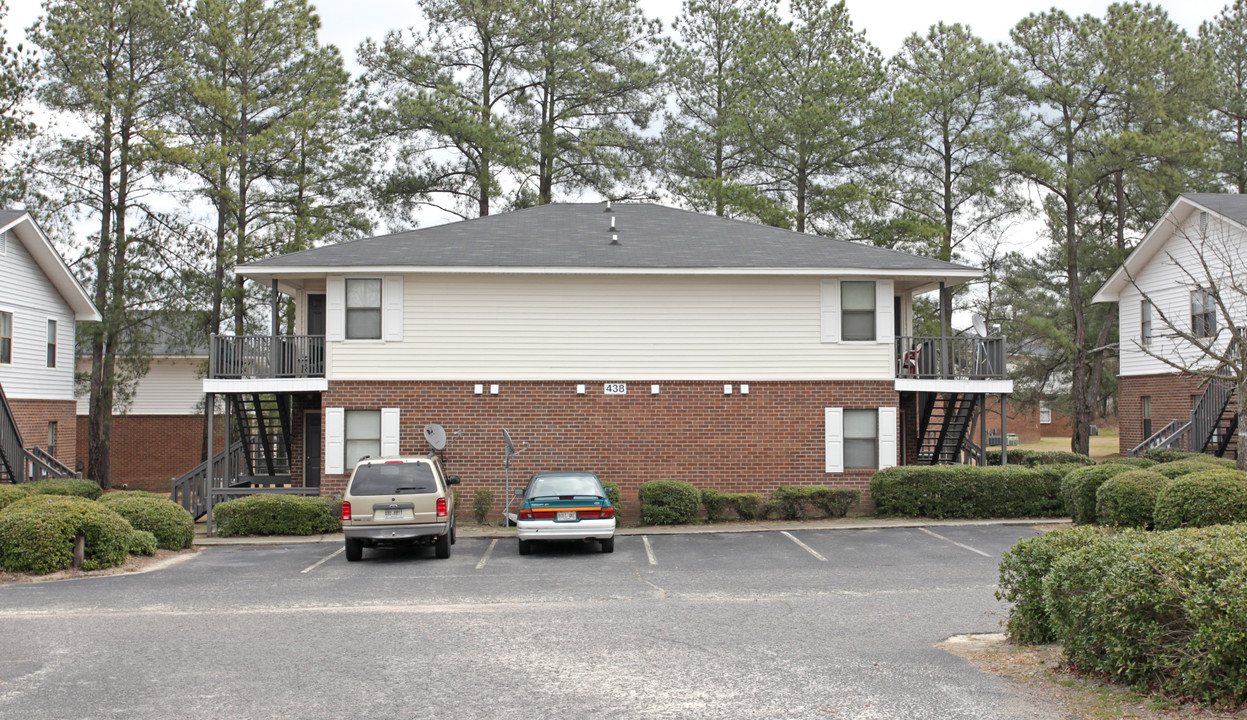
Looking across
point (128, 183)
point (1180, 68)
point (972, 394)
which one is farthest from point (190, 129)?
point (1180, 68)

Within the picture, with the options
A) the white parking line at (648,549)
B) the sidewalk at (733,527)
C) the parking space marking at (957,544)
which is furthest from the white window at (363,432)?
the parking space marking at (957,544)

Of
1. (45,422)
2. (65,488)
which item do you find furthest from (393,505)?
(45,422)

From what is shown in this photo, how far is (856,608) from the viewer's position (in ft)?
40.3

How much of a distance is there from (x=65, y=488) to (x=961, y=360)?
20.9 m

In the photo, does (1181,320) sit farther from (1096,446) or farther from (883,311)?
(1096,446)

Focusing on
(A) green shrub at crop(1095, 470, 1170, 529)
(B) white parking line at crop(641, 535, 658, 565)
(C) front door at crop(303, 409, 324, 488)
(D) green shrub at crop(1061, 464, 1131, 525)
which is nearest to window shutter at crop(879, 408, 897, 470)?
(D) green shrub at crop(1061, 464, 1131, 525)

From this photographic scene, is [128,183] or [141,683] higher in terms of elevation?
[128,183]

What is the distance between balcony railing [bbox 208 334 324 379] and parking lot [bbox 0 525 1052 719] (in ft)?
19.9

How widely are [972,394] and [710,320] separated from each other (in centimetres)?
634

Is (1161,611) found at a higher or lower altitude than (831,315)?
lower

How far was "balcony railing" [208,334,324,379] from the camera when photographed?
22.3 metres

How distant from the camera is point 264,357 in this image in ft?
74.6

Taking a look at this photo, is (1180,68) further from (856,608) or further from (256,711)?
(256,711)

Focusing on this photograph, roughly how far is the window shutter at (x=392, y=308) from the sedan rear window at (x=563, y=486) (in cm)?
633
